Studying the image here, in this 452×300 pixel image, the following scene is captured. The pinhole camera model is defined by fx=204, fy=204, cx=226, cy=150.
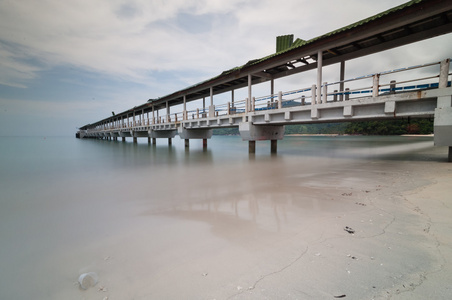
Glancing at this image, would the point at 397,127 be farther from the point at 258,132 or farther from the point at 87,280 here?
the point at 87,280

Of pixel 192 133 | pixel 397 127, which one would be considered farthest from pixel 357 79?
pixel 397 127

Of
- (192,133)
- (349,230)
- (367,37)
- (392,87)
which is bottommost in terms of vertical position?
(349,230)

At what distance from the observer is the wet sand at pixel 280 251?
82.1 inches

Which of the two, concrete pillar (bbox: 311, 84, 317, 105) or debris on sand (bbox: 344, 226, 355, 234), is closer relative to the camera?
debris on sand (bbox: 344, 226, 355, 234)

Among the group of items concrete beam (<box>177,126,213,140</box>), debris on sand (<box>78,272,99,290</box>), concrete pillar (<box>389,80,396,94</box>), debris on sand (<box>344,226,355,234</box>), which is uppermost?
concrete pillar (<box>389,80,396,94</box>)

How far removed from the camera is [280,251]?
2.78 meters

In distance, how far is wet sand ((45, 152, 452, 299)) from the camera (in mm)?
2086

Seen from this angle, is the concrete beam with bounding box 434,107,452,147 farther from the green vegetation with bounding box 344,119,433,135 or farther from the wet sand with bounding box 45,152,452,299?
the green vegetation with bounding box 344,119,433,135

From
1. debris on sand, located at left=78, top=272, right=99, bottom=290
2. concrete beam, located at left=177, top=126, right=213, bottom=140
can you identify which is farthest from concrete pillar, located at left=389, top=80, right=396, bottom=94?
concrete beam, located at left=177, top=126, right=213, bottom=140

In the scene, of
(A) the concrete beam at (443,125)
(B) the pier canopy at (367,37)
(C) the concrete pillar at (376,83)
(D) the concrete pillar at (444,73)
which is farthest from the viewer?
(C) the concrete pillar at (376,83)

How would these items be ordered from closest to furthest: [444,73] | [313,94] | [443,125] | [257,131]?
[444,73] → [443,125] → [313,94] → [257,131]

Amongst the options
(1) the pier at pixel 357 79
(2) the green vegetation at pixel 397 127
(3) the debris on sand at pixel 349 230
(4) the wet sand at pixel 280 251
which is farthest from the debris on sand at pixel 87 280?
(2) the green vegetation at pixel 397 127

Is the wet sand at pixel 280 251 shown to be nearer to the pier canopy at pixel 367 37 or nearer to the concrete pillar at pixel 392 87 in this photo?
the concrete pillar at pixel 392 87

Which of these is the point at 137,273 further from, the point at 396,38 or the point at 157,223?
the point at 396,38
